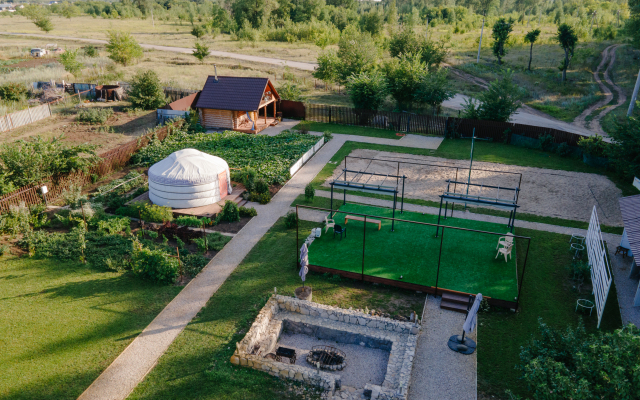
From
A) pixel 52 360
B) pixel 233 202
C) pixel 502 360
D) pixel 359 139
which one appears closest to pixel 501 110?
pixel 359 139

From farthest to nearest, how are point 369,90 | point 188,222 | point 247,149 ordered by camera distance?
point 369,90, point 247,149, point 188,222

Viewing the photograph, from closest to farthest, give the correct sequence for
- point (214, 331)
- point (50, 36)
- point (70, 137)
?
point (214, 331) < point (70, 137) < point (50, 36)

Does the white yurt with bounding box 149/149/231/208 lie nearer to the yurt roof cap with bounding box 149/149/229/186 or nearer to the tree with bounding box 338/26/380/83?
the yurt roof cap with bounding box 149/149/229/186

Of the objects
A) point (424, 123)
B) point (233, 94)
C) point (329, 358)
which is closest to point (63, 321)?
point (329, 358)

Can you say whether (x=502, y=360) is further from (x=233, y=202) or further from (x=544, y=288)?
(x=233, y=202)

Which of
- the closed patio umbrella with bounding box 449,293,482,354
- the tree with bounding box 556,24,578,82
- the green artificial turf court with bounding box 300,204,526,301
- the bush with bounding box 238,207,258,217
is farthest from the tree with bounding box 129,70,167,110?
the tree with bounding box 556,24,578,82

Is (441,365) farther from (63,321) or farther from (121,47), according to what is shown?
(121,47)
